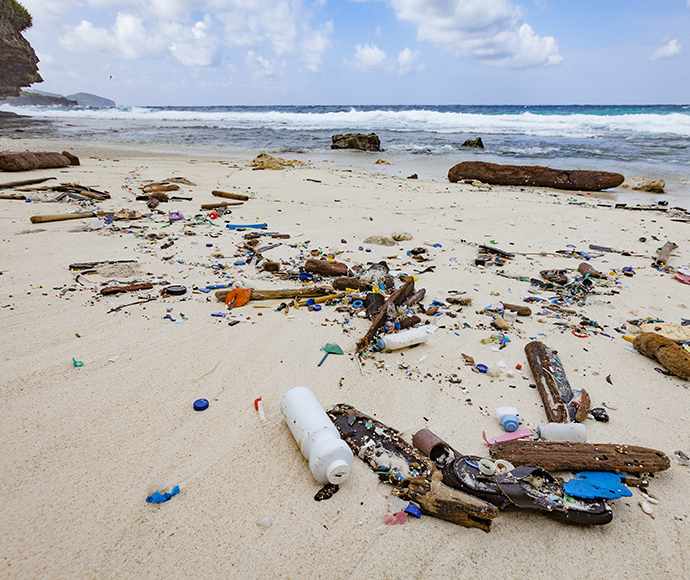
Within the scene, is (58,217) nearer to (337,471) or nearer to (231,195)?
(231,195)

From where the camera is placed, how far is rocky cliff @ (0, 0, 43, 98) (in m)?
34.8

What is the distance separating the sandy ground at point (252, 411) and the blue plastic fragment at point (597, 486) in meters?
0.08

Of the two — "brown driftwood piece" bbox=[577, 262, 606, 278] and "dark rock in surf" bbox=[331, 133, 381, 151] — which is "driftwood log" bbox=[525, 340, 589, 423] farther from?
"dark rock in surf" bbox=[331, 133, 381, 151]

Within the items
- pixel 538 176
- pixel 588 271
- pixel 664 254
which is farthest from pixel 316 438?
pixel 538 176

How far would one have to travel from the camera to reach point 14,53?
1451 inches

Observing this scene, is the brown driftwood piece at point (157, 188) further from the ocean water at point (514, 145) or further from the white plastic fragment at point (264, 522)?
the ocean water at point (514, 145)

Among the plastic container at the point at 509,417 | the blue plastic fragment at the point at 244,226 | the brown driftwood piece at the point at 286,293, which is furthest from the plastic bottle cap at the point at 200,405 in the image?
the blue plastic fragment at the point at 244,226

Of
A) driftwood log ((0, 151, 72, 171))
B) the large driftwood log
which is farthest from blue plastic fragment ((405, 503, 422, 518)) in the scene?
driftwood log ((0, 151, 72, 171))

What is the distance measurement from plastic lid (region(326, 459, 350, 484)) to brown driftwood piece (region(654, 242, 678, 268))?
4.95 meters

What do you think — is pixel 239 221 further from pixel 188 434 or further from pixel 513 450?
pixel 513 450

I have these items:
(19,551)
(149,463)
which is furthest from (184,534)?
(19,551)

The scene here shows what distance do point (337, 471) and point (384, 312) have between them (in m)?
1.57

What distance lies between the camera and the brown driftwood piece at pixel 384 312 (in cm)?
273

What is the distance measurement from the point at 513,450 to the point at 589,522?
39 cm
